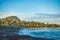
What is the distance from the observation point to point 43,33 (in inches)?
92.4

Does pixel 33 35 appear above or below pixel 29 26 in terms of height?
below

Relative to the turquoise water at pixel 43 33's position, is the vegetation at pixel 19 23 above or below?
above

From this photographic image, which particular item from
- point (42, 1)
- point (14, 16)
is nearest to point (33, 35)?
point (14, 16)

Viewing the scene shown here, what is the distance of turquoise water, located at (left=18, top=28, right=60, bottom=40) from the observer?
2.35m

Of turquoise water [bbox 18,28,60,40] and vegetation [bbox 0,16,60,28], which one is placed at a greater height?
vegetation [bbox 0,16,60,28]

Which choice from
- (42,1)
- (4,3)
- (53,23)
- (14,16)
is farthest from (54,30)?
(4,3)

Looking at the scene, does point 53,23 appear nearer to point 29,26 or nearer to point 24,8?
point 29,26

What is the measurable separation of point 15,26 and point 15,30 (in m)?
0.08

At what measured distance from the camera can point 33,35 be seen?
2.35m

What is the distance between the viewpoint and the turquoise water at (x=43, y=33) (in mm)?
2346

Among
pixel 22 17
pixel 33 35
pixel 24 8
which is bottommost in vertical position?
pixel 33 35

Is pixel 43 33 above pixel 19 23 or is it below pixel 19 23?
below

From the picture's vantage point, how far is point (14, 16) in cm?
239

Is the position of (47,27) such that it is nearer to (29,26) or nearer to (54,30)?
(54,30)
